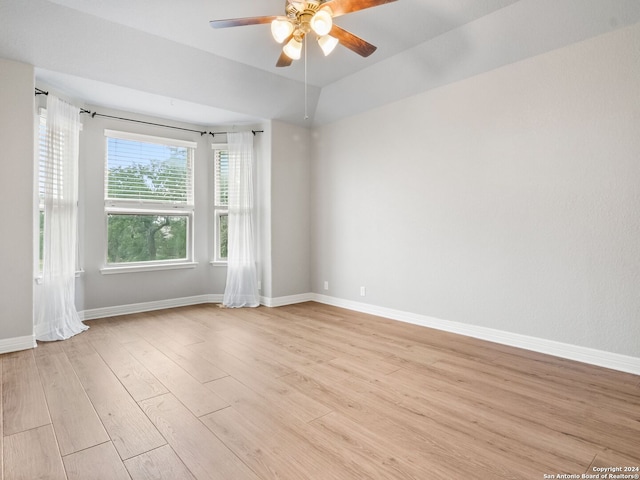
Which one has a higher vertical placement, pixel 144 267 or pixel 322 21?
pixel 322 21

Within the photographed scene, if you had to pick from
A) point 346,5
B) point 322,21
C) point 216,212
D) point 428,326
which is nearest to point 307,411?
point 428,326

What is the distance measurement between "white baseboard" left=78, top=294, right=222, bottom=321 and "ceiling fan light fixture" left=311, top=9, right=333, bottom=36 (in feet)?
13.7

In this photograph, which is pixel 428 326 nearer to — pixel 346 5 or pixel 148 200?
pixel 346 5

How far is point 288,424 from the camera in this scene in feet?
6.58

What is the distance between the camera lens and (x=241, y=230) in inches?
200

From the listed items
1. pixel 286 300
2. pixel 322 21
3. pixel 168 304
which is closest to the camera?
pixel 322 21

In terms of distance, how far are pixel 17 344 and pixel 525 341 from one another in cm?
478

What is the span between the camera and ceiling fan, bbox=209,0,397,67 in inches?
90.4

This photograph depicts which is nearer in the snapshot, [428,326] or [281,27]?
[281,27]

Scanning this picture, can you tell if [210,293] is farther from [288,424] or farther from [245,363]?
[288,424]

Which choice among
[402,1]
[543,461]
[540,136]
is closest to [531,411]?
[543,461]

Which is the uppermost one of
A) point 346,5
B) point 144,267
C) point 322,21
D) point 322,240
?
point 346,5

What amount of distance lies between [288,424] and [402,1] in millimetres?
3302

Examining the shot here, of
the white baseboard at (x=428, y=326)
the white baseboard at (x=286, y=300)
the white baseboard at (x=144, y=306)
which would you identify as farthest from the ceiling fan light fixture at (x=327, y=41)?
the white baseboard at (x=144, y=306)
